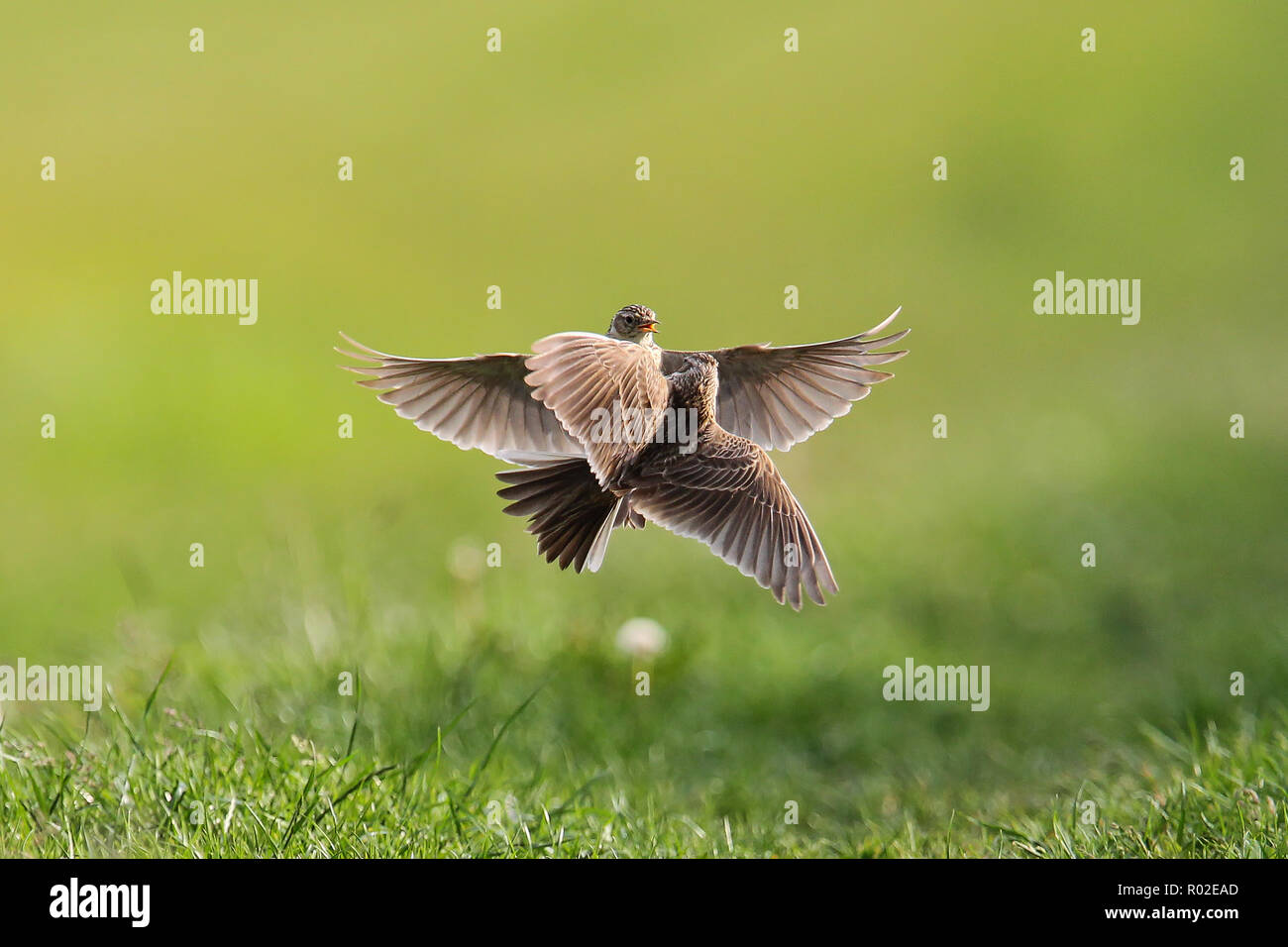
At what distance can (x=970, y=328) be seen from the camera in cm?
1310

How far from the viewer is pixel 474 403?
2975mm

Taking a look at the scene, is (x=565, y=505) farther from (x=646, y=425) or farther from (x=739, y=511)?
(x=739, y=511)

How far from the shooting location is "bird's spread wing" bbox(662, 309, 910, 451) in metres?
2.82

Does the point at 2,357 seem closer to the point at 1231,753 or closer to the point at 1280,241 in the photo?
the point at 1231,753

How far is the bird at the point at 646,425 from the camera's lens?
102 inches

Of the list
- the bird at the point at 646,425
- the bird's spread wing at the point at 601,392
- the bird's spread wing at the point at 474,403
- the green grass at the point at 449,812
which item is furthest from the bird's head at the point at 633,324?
the green grass at the point at 449,812

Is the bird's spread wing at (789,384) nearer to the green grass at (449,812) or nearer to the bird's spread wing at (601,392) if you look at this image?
the bird's spread wing at (601,392)

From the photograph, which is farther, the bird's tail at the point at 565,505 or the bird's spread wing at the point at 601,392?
the bird's tail at the point at 565,505

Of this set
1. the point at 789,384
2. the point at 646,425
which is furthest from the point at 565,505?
the point at 789,384

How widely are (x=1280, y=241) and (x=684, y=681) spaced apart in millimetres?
13894

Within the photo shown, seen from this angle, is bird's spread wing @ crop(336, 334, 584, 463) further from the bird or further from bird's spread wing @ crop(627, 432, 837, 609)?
bird's spread wing @ crop(627, 432, 837, 609)

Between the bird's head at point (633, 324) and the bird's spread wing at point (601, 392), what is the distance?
0.35 feet

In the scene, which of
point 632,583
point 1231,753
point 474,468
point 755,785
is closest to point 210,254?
point 474,468

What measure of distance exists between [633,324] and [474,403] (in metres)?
0.39
